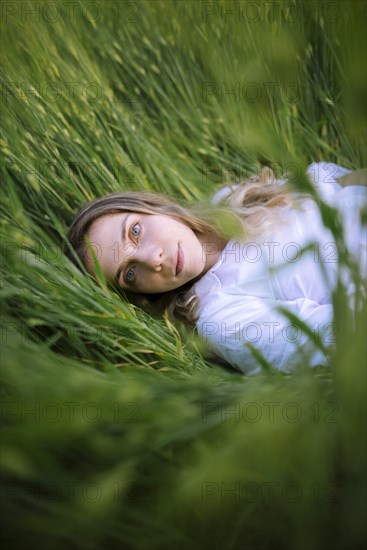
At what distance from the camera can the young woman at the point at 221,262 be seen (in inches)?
45.3

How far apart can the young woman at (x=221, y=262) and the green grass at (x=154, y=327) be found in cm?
8

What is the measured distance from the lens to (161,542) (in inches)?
22.5

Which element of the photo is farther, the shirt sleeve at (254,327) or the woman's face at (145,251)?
the woman's face at (145,251)

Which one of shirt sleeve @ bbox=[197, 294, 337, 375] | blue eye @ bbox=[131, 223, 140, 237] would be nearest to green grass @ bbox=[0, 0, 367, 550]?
shirt sleeve @ bbox=[197, 294, 337, 375]

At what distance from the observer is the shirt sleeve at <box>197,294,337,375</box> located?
3.62 ft

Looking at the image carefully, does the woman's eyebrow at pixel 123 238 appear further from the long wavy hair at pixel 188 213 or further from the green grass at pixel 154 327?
the green grass at pixel 154 327

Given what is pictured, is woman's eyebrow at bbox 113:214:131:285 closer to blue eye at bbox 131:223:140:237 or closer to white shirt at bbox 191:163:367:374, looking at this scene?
blue eye at bbox 131:223:140:237

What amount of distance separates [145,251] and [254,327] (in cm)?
26

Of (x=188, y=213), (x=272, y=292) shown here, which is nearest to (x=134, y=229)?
(x=188, y=213)

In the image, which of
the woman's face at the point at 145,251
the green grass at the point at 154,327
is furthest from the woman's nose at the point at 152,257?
the green grass at the point at 154,327

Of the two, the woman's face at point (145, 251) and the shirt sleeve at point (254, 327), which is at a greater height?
the woman's face at point (145, 251)

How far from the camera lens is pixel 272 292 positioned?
1.27 meters

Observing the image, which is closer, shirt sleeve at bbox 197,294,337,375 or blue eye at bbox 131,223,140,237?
shirt sleeve at bbox 197,294,337,375

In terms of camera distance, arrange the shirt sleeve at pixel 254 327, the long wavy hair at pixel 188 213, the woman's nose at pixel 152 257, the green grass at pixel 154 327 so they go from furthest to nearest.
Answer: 1. the long wavy hair at pixel 188 213
2. the woman's nose at pixel 152 257
3. the shirt sleeve at pixel 254 327
4. the green grass at pixel 154 327
